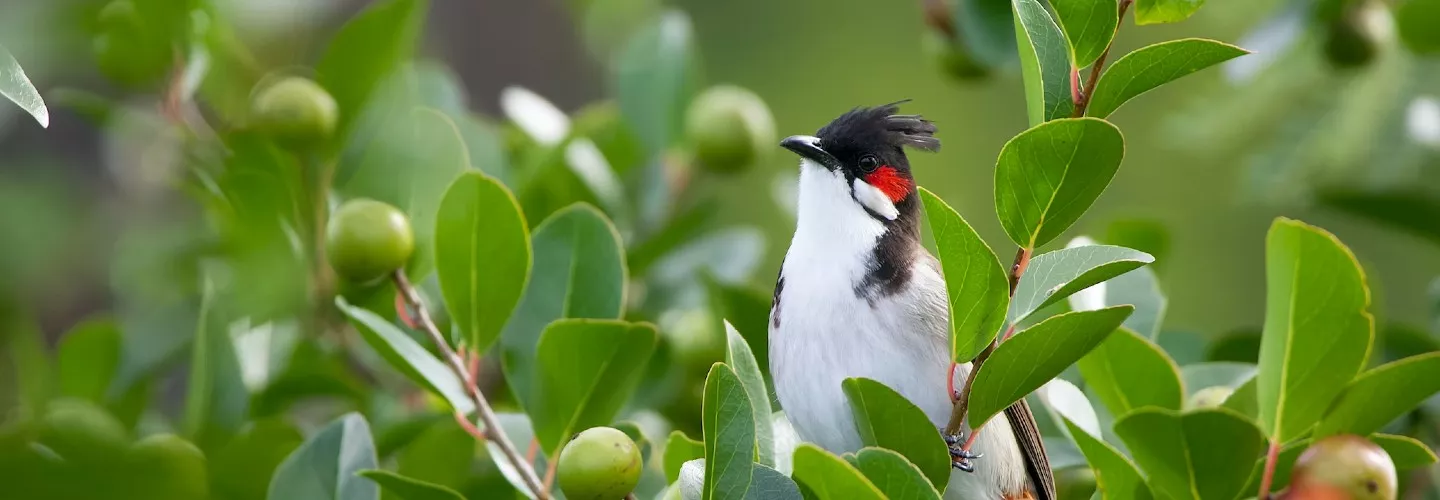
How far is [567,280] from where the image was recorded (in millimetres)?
1628

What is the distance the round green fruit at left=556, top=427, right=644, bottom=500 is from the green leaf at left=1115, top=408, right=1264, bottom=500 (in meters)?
0.45

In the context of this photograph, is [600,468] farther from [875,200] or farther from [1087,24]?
[875,200]

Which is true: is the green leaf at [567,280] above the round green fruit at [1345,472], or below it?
below

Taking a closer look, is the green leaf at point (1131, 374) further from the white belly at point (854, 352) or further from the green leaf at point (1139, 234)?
the green leaf at point (1139, 234)

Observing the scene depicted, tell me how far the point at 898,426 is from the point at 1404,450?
490mm

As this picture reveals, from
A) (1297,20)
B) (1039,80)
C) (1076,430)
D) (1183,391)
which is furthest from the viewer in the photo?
(1297,20)

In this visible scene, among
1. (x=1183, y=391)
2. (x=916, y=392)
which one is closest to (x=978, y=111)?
(x=916, y=392)

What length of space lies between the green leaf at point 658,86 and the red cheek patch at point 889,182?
1.18 ft

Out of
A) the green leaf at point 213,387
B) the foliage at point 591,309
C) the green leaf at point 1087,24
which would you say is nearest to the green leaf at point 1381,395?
the foliage at point 591,309

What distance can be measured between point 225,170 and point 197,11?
0.26m

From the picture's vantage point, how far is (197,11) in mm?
1967

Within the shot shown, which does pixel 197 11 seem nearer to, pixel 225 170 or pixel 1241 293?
pixel 225 170

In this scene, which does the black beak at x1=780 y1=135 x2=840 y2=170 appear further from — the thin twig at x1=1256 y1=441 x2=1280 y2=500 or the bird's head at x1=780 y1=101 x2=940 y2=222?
the thin twig at x1=1256 y1=441 x2=1280 y2=500

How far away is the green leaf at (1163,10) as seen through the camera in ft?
3.72
